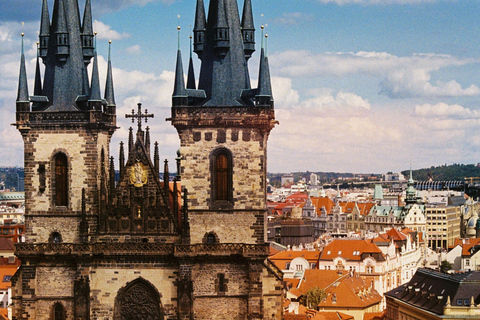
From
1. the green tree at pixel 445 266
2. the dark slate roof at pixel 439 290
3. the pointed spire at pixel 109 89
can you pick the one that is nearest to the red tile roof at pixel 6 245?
the dark slate roof at pixel 439 290

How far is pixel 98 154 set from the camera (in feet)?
213

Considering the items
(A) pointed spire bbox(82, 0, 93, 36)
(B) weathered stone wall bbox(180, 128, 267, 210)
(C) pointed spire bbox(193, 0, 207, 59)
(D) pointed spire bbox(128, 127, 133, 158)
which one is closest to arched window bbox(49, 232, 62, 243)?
(D) pointed spire bbox(128, 127, 133, 158)

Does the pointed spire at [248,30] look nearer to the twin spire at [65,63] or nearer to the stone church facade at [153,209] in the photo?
the stone church facade at [153,209]

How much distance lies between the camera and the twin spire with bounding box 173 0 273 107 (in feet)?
210

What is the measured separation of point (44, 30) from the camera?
219 feet

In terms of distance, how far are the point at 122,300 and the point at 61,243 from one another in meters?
5.29

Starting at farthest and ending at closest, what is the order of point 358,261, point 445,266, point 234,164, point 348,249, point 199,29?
point 445,266, point 348,249, point 358,261, point 199,29, point 234,164

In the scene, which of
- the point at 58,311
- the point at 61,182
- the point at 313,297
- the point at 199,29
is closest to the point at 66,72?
the point at 61,182

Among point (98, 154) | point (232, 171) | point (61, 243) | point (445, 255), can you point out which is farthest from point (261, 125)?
point (445, 255)

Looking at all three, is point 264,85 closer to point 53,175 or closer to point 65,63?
point 65,63

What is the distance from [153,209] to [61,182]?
6.28 meters

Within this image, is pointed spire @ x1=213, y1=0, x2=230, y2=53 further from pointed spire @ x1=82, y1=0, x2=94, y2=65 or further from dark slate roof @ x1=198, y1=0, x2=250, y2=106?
pointed spire @ x1=82, y1=0, x2=94, y2=65

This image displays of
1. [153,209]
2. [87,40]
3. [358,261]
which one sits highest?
[87,40]

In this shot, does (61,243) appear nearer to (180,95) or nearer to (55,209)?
(55,209)
